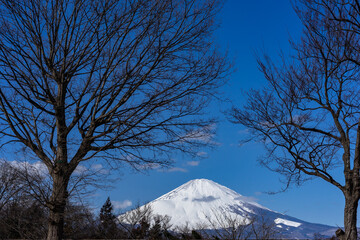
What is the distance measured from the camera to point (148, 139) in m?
5.60

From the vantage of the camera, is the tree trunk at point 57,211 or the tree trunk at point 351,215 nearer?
the tree trunk at point 57,211

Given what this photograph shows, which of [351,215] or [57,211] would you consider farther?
[351,215]

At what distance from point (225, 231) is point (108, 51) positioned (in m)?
3.94

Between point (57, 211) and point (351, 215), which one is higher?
point (351, 215)

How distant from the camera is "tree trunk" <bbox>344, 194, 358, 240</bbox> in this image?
7433 mm

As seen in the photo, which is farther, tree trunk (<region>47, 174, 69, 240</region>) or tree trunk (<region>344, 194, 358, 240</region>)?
tree trunk (<region>344, 194, 358, 240</region>)

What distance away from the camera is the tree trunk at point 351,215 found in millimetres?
7433

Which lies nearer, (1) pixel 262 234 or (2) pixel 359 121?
(1) pixel 262 234

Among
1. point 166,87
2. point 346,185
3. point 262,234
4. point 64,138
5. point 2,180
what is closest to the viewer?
point 64,138

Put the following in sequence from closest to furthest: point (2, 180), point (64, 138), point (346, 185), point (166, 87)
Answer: point (64, 138), point (166, 87), point (346, 185), point (2, 180)

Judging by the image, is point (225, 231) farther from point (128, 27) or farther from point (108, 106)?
point (128, 27)

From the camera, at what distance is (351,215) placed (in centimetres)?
754

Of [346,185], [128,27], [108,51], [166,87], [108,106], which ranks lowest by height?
[346,185]

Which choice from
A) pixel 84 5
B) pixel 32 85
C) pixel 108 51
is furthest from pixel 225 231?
pixel 84 5
